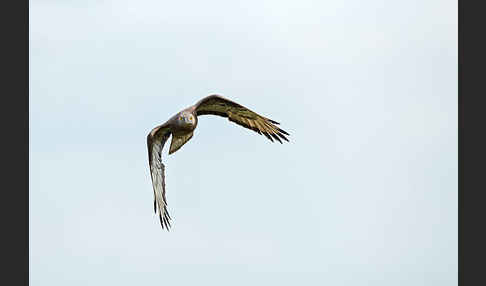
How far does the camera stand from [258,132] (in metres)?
30.4

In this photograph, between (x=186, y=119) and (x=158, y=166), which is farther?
(x=158, y=166)

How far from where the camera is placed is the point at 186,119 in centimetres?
2714

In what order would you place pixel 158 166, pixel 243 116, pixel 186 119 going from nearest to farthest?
pixel 186 119 → pixel 158 166 → pixel 243 116

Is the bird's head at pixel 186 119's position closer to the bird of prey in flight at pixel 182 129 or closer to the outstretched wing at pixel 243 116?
the bird of prey in flight at pixel 182 129

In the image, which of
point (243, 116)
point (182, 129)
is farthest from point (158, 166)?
point (243, 116)

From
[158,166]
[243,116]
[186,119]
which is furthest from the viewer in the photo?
[243,116]

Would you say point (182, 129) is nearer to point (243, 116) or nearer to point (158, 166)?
point (158, 166)

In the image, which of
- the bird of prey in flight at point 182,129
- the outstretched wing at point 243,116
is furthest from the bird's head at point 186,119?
the outstretched wing at point 243,116

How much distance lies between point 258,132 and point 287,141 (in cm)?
96

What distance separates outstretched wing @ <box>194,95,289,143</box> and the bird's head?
1.42m

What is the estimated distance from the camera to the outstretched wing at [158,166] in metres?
28.2

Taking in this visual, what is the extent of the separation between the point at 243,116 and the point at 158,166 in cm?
326

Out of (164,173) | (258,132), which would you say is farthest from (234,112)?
(164,173)

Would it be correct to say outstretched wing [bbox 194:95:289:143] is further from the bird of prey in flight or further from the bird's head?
the bird's head
